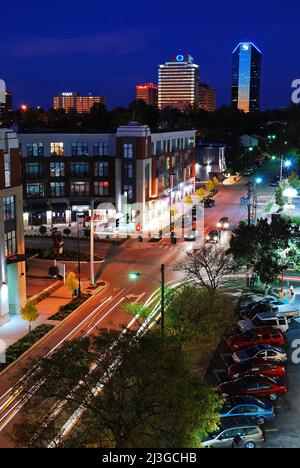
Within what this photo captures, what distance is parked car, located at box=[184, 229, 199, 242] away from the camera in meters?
61.9

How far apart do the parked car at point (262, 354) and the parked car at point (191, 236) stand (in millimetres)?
31564

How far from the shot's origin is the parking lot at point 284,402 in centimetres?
2331

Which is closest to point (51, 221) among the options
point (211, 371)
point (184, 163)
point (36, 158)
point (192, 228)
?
point (36, 158)

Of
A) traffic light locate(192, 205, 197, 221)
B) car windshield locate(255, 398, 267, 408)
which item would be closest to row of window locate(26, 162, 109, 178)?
traffic light locate(192, 205, 197, 221)

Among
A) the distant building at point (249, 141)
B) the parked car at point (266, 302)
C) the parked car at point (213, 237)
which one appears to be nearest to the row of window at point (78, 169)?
the parked car at point (213, 237)

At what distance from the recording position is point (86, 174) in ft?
240

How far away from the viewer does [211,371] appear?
97.6 feet

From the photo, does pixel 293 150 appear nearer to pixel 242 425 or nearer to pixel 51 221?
pixel 51 221

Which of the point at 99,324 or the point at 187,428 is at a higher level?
the point at 187,428

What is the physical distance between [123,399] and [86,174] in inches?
2275

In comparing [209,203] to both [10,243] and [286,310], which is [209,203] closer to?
[286,310]

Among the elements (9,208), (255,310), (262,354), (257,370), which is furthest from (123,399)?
Result: (9,208)
